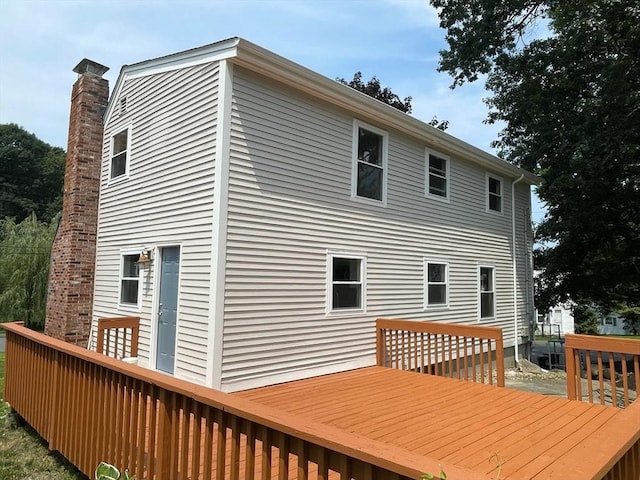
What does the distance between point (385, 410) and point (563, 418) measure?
1823 mm

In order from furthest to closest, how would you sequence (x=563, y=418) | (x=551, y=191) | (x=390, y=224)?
1. (x=551, y=191)
2. (x=390, y=224)
3. (x=563, y=418)

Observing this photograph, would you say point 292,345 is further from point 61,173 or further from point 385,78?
point 61,173

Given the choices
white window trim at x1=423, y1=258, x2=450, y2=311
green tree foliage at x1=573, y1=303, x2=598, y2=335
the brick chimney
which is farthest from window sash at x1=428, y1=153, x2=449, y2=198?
green tree foliage at x1=573, y1=303, x2=598, y2=335

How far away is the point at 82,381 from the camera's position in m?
3.46

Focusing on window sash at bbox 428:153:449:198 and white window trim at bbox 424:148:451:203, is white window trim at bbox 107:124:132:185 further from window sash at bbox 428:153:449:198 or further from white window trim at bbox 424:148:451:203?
window sash at bbox 428:153:449:198

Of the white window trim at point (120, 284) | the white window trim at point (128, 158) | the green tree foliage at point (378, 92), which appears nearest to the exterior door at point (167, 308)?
the white window trim at point (120, 284)

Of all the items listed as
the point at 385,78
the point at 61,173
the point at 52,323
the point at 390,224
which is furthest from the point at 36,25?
the point at 61,173

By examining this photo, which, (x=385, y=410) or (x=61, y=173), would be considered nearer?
(x=385, y=410)

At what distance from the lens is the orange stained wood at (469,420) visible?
2307 mm

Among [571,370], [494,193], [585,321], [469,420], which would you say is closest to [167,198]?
[469,420]

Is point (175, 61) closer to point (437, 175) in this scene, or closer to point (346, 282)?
point (346, 282)

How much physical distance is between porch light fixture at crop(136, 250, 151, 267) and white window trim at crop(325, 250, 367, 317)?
3.00 metres

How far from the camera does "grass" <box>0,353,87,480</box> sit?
3689mm

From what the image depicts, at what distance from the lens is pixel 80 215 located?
8.85 meters
